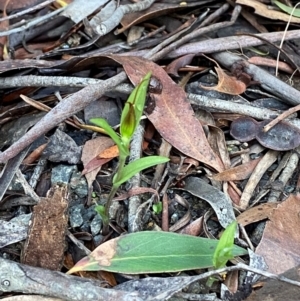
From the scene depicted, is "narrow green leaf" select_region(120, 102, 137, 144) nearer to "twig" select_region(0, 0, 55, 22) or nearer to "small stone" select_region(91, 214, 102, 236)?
"small stone" select_region(91, 214, 102, 236)

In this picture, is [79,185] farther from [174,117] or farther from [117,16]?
[117,16]

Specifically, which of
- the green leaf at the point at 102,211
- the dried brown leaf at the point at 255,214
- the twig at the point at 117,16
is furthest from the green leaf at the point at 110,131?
the twig at the point at 117,16

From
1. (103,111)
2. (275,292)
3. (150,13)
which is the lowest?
(275,292)

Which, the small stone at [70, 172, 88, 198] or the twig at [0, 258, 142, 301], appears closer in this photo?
the twig at [0, 258, 142, 301]

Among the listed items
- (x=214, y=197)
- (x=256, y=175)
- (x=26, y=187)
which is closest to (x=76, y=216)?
(x=26, y=187)

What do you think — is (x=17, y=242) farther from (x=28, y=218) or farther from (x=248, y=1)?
(x=248, y=1)

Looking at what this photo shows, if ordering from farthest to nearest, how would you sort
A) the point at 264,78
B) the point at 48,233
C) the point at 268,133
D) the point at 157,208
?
the point at 264,78, the point at 268,133, the point at 157,208, the point at 48,233

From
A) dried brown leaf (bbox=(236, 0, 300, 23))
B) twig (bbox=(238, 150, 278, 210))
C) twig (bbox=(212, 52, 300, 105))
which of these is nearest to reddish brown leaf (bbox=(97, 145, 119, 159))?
twig (bbox=(238, 150, 278, 210))
